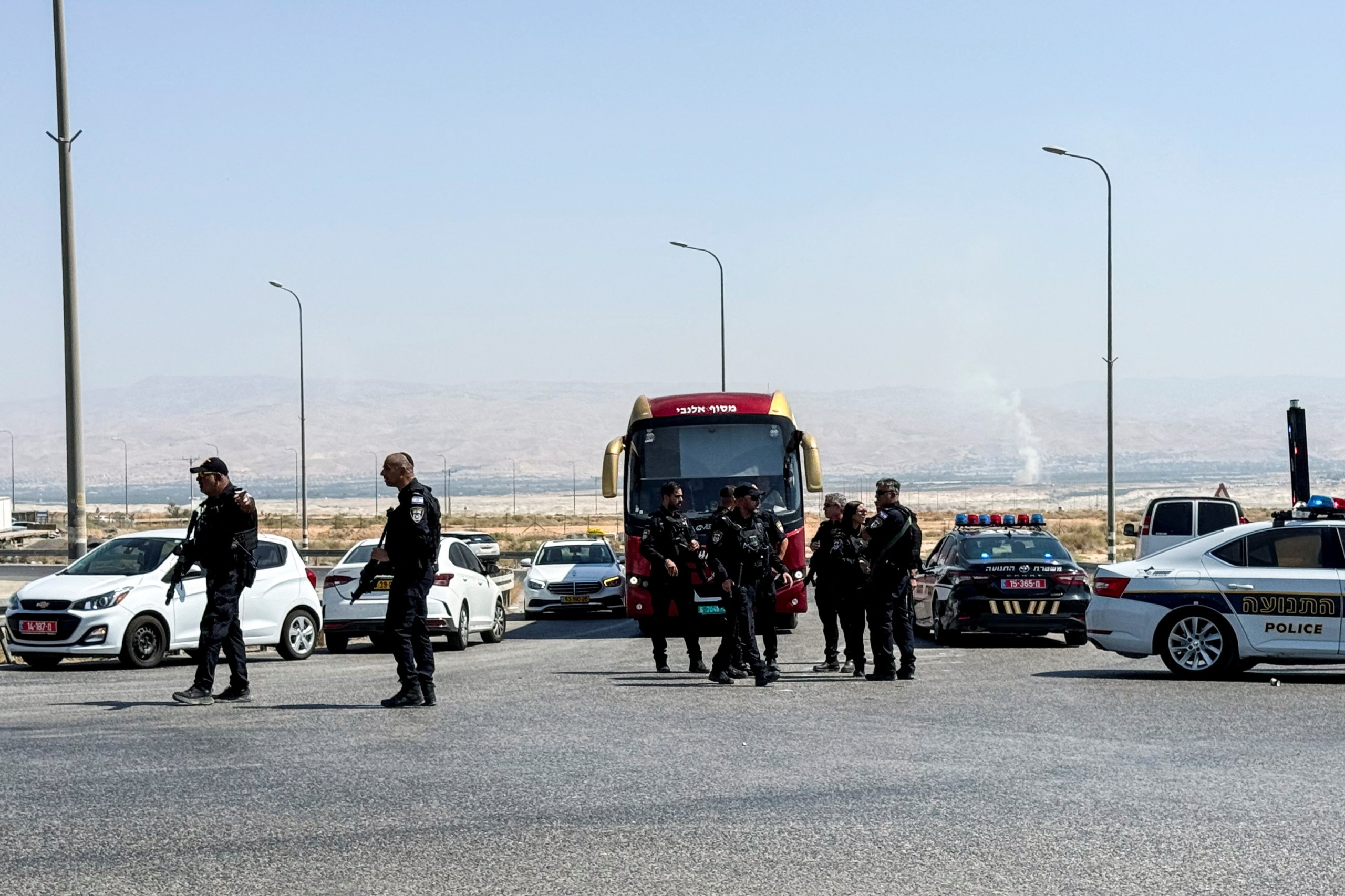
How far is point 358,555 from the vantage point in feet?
71.2

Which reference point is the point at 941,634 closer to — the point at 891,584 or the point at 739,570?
the point at 891,584

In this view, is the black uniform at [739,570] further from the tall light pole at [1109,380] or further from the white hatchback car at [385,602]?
the tall light pole at [1109,380]

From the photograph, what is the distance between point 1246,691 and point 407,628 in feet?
23.0

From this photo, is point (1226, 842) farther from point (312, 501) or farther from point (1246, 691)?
point (312, 501)

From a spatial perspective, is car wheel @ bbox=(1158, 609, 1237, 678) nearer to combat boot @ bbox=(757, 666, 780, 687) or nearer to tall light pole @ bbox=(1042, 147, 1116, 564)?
combat boot @ bbox=(757, 666, 780, 687)

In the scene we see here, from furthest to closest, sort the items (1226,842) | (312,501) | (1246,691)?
(312,501)
(1246,691)
(1226,842)

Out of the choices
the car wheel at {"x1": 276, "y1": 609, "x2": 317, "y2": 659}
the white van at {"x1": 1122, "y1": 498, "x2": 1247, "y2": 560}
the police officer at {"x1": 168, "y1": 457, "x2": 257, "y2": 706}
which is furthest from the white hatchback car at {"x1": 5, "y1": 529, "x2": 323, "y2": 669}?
the white van at {"x1": 1122, "y1": 498, "x2": 1247, "y2": 560}

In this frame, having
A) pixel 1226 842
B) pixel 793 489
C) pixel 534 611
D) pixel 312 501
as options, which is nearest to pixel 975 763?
pixel 1226 842

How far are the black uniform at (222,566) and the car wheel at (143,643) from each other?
14.8 feet

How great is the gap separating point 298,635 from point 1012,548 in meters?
8.63

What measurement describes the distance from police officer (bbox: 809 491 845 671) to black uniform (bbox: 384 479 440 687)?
4.58m

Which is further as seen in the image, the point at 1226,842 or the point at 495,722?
the point at 495,722

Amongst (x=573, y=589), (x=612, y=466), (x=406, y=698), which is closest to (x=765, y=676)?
(x=406, y=698)

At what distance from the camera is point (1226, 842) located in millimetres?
7547
